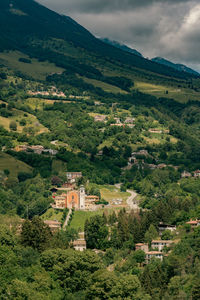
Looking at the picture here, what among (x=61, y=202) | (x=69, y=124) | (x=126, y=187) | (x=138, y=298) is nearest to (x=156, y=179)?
(x=126, y=187)

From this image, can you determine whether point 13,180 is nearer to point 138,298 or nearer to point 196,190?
point 196,190

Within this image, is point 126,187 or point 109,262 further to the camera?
point 126,187

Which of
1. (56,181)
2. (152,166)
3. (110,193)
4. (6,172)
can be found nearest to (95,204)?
(110,193)

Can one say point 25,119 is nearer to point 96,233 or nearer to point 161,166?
point 161,166

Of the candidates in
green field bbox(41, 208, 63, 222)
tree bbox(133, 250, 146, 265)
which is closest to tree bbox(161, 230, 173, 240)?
tree bbox(133, 250, 146, 265)

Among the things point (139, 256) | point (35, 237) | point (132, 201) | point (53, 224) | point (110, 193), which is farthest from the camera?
point (110, 193)

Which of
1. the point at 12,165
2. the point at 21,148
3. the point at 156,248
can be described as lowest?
the point at 156,248
